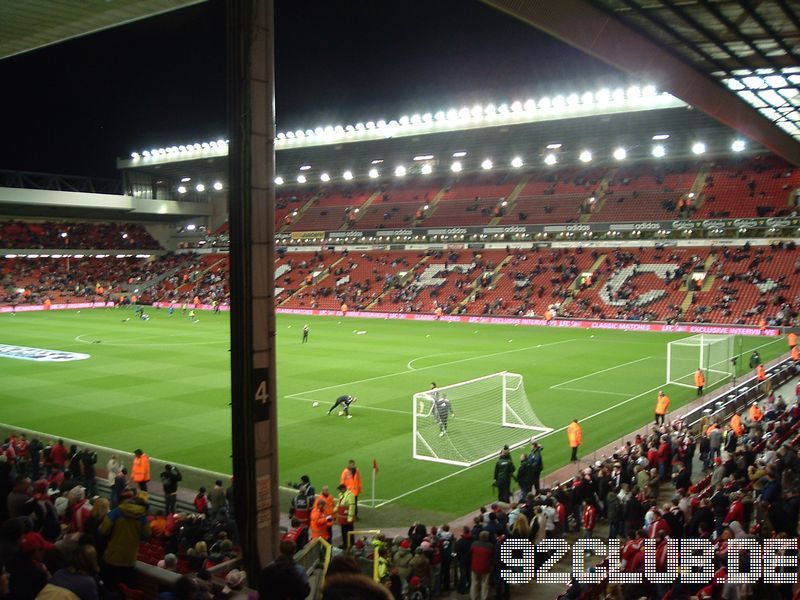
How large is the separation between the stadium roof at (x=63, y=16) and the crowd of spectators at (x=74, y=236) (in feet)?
205

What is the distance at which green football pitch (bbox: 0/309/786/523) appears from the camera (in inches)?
730

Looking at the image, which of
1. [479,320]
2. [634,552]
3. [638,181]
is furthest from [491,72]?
[634,552]

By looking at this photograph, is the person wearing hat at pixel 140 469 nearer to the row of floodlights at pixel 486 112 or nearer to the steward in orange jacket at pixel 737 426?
the steward in orange jacket at pixel 737 426

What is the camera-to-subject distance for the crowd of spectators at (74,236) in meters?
73.8

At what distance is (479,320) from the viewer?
2137 inches

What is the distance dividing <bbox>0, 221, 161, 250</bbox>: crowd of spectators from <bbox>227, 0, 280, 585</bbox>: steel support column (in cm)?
7117

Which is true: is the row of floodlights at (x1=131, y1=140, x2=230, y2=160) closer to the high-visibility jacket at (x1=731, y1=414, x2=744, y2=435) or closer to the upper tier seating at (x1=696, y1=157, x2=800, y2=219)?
the upper tier seating at (x1=696, y1=157, x2=800, y2=219)

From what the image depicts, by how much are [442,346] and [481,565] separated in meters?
30.0

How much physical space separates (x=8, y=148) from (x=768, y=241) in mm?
61509

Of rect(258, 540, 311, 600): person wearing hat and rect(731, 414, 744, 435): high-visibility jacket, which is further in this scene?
rect(731, 414, 744, 435): high-visibility jacket

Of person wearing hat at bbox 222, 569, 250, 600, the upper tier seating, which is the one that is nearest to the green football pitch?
person wearing hat at bbox 222, 569, 250, 600

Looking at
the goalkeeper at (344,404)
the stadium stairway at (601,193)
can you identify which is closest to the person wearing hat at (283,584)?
the goalkeeper at (344,404)

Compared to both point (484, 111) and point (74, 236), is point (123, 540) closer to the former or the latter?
point (484, 111)

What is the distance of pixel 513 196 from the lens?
67062 mm
